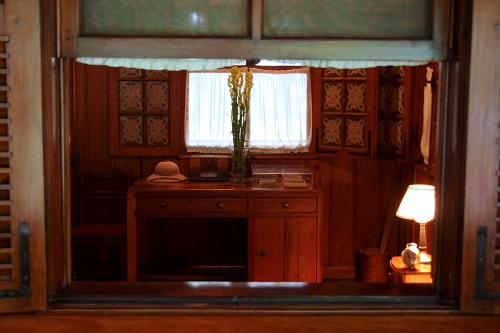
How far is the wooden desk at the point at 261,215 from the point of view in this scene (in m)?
4.99

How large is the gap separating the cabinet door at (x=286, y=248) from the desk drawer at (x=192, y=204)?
0.20 metres

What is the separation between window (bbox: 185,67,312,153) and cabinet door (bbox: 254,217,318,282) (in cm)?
89

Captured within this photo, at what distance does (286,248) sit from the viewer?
507 cm

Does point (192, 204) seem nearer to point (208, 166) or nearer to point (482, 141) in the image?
point (208, 166)

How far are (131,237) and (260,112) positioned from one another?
1534 millimetres

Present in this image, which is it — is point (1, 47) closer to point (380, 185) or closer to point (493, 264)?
point (493, 264)

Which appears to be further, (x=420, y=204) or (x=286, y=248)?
(x=286, y=248)

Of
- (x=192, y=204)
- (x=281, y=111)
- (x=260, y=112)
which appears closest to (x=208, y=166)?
(x=192, y=204)

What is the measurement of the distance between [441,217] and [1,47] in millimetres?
1588

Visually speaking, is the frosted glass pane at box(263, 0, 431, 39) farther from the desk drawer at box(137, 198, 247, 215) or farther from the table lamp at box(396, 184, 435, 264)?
the desk drawer at box(137, 198, 247, 215)

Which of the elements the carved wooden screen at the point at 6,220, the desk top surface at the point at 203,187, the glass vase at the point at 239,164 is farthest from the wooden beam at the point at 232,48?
the glass vase at the point at 239,164

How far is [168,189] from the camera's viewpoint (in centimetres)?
501

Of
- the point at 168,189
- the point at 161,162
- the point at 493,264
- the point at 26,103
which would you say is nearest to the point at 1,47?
the point at 26,103

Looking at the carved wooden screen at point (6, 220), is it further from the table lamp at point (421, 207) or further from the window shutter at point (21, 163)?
the table lamp at point (421, 207)
